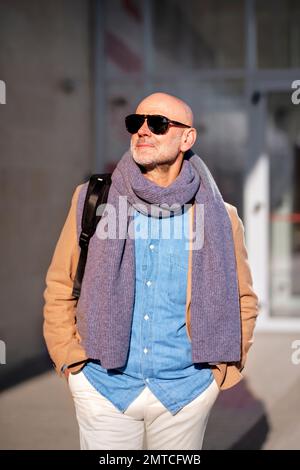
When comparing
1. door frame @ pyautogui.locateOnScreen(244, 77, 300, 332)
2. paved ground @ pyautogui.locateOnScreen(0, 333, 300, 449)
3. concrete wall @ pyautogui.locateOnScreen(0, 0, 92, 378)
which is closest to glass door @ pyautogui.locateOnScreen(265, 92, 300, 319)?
door frame @ pyautogui.locateOnScreen(244, 77, 300, 332)

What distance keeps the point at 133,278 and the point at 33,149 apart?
174 inches

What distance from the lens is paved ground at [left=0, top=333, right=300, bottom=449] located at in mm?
4684

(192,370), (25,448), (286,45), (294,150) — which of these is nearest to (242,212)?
(294,150)

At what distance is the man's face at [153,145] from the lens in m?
2.60

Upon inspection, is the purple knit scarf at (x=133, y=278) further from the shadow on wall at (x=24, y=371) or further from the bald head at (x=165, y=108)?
the shadow on wall at (x=24, y=371)

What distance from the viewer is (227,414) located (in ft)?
17.2

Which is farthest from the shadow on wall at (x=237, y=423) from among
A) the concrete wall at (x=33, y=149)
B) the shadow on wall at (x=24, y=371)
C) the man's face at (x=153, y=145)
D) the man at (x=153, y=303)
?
the man's face at (x=153, y=145)

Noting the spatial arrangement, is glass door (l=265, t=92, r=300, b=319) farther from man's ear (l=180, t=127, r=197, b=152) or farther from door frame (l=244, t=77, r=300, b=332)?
man's ear (l=180, t=127, r=197, b=152)

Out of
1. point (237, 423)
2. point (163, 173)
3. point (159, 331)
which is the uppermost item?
point (163, 173)

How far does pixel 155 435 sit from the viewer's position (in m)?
2.67

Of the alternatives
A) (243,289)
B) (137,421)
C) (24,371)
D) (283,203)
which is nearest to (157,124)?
(243,289)

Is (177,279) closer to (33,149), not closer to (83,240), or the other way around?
(83,240)

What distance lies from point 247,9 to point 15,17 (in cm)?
277

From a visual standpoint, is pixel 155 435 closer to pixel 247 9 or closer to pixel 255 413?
pixel 255 413
